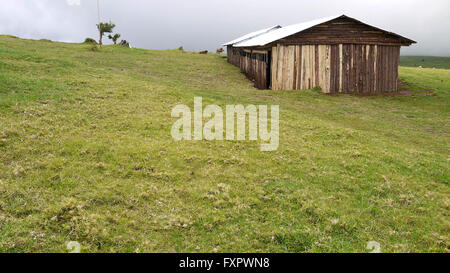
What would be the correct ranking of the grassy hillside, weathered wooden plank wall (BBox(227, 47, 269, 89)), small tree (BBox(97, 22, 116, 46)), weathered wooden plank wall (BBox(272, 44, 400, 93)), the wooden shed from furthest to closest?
small tree (BBox(97, 22, 116, 46)), weathered wooden plank wall (BBox(227, 47, 269, 89)), weathered wooden plank wall (BBox(272, 44, 400, 93)), the wooden shed, the grassy hillside

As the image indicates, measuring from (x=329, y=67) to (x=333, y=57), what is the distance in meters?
1.04

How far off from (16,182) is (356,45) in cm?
3011

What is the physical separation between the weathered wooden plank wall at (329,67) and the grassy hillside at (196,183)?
1168 centimetres

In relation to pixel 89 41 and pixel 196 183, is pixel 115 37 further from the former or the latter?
pixel 196 183

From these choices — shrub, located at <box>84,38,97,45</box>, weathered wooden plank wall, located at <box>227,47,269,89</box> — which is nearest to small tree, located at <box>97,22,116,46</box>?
shrub, located at <box>84,38,97,45</box>

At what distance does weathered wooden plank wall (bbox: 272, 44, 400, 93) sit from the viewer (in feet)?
94.6

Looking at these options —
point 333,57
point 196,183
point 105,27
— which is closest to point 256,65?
point 333,57

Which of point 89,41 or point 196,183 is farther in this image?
point 89,41

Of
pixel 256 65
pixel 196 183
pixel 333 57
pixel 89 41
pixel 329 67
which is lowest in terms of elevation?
pixel 196 183

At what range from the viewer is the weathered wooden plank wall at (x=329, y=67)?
1136 inches

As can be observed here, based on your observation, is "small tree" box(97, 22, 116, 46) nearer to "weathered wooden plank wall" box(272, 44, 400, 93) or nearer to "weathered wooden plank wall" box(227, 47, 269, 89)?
"weathered wooden plank wall" box(227, 47, 269, 89)

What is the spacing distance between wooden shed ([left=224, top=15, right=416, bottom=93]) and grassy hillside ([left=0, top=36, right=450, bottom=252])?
11.8 meters

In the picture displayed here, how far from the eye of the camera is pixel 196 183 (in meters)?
10.2
